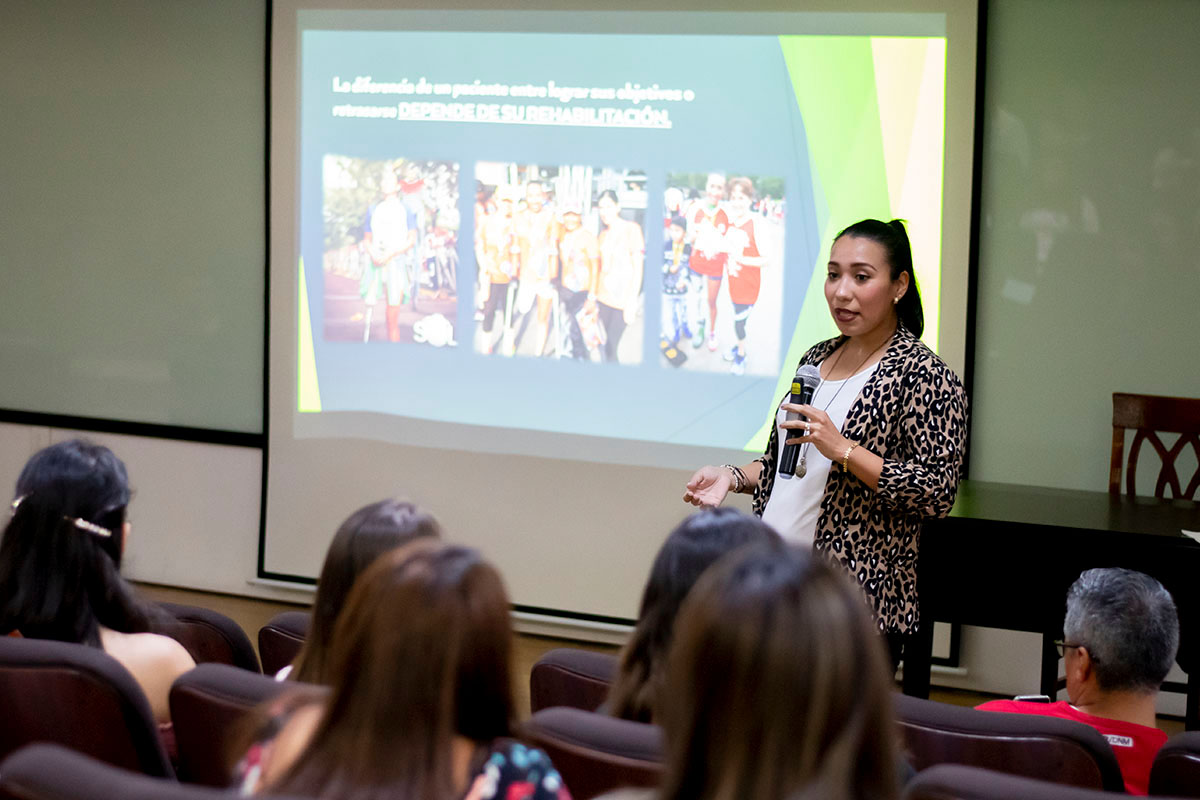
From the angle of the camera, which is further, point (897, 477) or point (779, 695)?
point (897, 477)

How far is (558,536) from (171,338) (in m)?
2.11

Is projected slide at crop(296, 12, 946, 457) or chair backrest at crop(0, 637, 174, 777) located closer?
chair backrest at crop(0, 637, 174, 777)

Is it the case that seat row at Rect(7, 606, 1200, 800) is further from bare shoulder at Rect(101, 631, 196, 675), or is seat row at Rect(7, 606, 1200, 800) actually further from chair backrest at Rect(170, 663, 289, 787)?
bare shoulder at Rect(101, 631, 196, 675)

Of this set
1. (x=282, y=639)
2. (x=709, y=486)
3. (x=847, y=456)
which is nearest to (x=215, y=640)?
(x=282, y=639)

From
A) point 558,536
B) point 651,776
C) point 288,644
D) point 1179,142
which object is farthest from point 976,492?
point 651,776

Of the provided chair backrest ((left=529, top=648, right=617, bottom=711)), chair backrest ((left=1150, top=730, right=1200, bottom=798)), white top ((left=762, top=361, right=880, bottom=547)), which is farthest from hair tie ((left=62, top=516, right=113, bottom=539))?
chair backrest ((left=1150, top=730, right=1200, bottom=798))

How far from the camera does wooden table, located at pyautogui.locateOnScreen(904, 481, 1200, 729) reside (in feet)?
9.62

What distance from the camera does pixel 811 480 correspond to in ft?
8.33

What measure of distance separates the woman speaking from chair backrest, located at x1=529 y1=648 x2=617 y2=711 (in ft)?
2.19

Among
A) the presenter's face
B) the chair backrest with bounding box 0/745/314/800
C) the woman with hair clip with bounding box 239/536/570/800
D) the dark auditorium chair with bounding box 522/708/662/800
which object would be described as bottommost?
the dark auditorium chair with bounding box 522/708/662/800

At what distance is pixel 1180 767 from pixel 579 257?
347 centimetres

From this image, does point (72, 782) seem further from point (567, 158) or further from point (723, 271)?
point (567, 158)

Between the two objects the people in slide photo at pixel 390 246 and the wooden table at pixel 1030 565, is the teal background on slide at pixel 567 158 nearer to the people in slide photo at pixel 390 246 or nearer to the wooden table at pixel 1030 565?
the people in slide photo at pixel 390 246

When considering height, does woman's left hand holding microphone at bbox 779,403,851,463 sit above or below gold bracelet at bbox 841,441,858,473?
above
